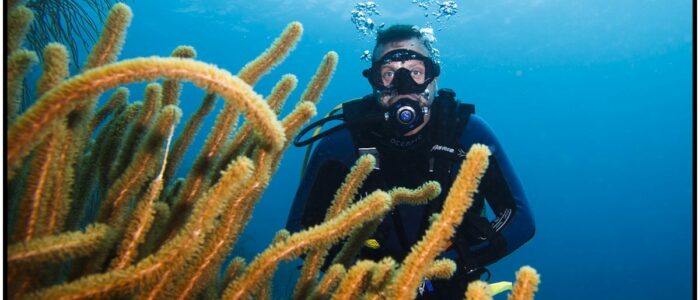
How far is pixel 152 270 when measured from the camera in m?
1.36

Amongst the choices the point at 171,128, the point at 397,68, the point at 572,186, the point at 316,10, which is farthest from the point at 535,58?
the point at 572,186

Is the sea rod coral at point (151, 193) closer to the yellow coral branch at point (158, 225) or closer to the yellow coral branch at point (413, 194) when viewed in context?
the yellow coral branch at point (158, 225)

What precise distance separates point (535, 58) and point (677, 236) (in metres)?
69.3

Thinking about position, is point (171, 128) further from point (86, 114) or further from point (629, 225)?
point (629, 225)

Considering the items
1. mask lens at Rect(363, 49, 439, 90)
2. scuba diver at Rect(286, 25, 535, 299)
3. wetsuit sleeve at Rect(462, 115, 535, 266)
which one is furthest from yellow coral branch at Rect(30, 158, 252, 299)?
mask lens at Rect(363, 49, 439, 90)

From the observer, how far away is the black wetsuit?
A: 11.7 feet

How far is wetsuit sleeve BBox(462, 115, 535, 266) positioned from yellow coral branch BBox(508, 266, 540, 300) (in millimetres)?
1886

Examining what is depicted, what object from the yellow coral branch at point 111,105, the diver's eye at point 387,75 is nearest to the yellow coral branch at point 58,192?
the yellow coral branch at point 111,105

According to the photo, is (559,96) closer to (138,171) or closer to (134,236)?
(138,171)

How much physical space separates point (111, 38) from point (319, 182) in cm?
260

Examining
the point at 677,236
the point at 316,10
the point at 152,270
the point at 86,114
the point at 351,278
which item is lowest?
the point at 152,270

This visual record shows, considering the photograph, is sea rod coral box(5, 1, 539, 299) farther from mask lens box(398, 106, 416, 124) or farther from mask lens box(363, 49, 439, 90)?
mask lens box(363, 49, 439, 90)

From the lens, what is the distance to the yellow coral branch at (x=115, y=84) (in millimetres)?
1169

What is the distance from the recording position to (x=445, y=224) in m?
1.35
